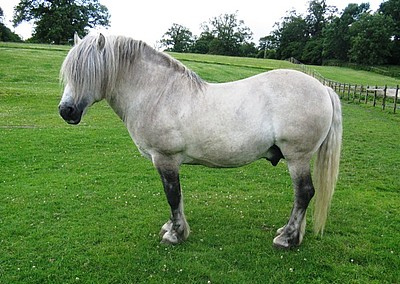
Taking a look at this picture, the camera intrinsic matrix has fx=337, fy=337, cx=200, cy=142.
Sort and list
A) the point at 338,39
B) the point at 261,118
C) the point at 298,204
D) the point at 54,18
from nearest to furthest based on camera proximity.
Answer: the point at 261,118, the point at 298,204, the point at 54,18, the point at 338,39

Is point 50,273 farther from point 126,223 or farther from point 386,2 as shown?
point 386,2

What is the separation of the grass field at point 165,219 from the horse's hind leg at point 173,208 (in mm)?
143

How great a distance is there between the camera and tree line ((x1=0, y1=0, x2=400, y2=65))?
5676cm

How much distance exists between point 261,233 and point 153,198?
210 centimetres

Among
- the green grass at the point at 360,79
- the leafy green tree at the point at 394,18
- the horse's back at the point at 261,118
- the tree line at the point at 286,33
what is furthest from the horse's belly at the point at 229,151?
the leafy green tree at the point at 394,18

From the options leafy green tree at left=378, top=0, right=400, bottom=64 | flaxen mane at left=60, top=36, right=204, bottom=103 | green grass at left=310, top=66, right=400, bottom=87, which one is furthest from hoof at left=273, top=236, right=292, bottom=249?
leafy green tree at left=378, top=0, right=400, bottom=64

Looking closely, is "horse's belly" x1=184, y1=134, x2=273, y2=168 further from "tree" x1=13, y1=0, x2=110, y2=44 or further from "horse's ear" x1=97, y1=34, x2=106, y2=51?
"tree" x1=13, y1=0, x2=110, y2=44

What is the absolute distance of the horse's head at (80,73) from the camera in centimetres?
348

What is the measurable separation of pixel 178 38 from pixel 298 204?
8860 cm

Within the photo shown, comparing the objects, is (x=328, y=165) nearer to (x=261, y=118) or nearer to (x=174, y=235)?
(x=261, y=118)

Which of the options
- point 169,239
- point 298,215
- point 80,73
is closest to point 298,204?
point 298,215

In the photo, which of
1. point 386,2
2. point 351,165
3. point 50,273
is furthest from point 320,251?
point 386,2

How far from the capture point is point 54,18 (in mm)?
55938

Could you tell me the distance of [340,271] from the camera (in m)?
3.77
